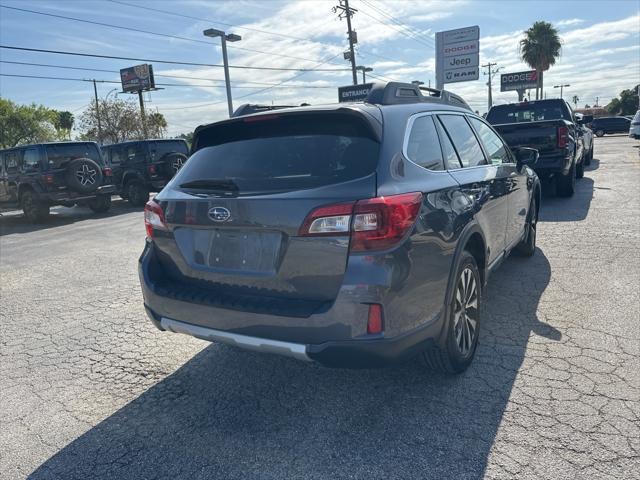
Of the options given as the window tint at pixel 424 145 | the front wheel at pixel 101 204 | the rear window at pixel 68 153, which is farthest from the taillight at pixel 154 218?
the front wheel at pixel 101 204

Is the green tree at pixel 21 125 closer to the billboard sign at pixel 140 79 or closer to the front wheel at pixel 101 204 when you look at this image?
the billboard sign at pixel 140 79

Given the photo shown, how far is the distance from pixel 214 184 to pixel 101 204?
39.4ft

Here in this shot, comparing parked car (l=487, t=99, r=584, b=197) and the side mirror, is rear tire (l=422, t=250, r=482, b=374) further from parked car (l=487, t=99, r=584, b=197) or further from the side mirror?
parked car (l=487, t=99, r=584, b=197)

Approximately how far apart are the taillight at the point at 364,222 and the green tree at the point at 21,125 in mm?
58907

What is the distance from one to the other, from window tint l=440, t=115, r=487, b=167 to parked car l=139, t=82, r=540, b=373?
212mm

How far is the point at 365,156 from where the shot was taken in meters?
2.52

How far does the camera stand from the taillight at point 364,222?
230cm

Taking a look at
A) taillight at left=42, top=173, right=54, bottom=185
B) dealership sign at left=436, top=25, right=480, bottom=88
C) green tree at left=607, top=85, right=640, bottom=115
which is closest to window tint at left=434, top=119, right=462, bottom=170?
taillight at left=42, top=173, right=54, bottom=185

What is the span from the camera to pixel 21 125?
5309cm

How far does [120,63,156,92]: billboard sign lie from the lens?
153 feet

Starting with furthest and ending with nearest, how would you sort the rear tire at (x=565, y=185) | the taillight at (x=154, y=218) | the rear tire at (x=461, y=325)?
the rear tire at (x=565, y=185) → the taillight at (x=154, y=218) → the rear tire at (x=461, y=325)

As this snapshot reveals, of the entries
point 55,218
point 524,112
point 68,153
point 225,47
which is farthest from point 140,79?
point 524,112

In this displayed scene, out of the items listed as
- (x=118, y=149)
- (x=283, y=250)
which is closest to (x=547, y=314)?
(x=283, y=250)

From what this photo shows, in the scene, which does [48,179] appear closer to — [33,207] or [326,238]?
[33,207]
